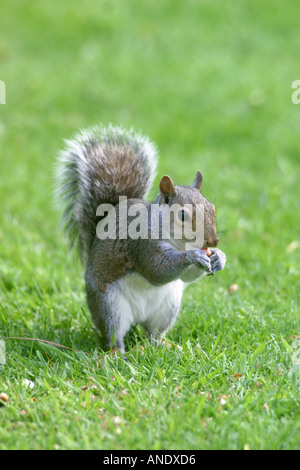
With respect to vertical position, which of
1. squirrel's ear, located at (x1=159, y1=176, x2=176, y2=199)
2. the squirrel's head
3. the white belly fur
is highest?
squirrel's ear, located at (x1=159, y1=176, x2=176, y2=199)

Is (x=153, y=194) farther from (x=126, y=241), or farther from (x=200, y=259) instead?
(x=200, y=259)

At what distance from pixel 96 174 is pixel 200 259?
2.26ft

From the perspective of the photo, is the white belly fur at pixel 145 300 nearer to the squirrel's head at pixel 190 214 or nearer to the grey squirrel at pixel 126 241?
the grey squirrel at pixel 126 241

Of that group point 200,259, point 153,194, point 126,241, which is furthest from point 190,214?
point 153,194

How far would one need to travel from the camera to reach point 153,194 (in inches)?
144

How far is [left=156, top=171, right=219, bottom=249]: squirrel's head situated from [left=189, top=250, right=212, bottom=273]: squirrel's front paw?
3cm

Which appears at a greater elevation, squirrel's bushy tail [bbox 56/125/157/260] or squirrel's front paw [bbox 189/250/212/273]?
squirrel's bushy tail [bbox 56/125/157/260]

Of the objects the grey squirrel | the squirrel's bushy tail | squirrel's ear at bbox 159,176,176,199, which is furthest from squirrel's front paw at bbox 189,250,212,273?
the squirrel's bushy tail

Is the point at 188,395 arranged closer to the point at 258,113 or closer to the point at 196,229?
the point at 196,229

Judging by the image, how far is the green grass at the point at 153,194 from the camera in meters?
1.84

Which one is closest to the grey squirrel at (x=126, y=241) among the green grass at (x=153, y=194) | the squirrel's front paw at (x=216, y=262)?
the squirrel's front paw at (x=216, y=262)

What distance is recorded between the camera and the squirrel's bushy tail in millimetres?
2533

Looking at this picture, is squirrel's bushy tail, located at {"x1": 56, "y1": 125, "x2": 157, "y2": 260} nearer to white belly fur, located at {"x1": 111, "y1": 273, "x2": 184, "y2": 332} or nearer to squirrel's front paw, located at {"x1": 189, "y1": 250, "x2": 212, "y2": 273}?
white belly fur, located at {"x1": 111, "y1": 273, "x2": 184, "y2": 332}

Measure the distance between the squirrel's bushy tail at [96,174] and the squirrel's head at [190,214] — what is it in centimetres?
40
